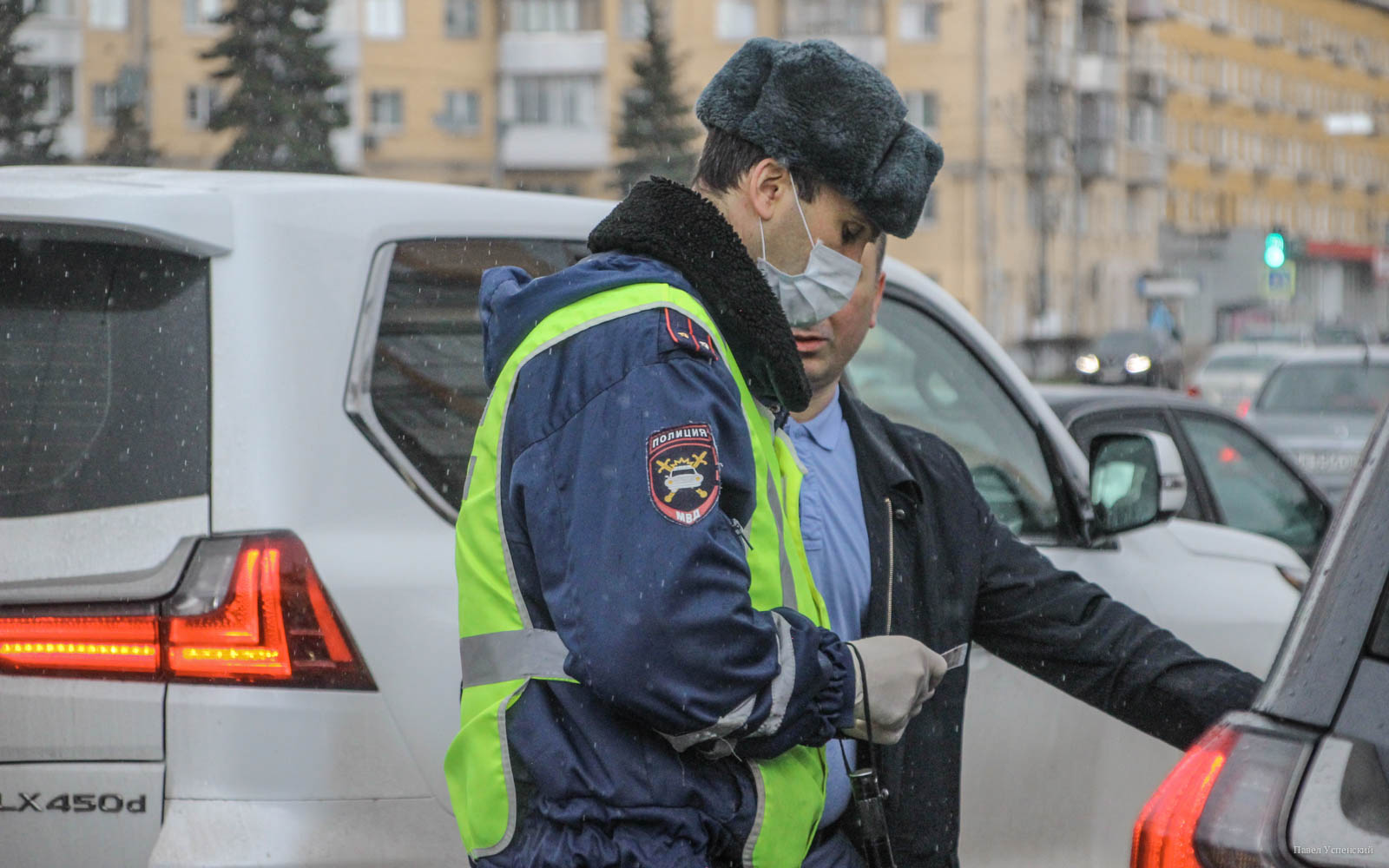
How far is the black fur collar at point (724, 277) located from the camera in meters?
2.27

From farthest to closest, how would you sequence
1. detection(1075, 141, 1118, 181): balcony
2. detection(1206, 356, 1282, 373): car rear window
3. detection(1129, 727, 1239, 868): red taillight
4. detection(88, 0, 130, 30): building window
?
detection(1075, 141, 1118, 181): balcony, detection(88, 0, 130, 30): building window, detection(1206, 356, 1282, 373): car rear window, detection(1129, 727, 1239, 868): red taillight

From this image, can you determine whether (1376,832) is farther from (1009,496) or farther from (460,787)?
(1009,496)

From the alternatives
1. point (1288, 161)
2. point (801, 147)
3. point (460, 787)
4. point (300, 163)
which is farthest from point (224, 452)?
point (1288, 161)

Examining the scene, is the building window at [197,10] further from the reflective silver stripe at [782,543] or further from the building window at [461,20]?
the reflective silver stripe at [782,543]

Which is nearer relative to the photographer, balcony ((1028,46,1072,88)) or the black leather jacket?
the black leather jacket

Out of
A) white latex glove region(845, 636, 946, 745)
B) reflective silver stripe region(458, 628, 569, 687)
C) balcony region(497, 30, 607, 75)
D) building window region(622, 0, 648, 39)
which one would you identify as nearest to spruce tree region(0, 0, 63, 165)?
reflective silver stripe region(458, 628, 569, 687)

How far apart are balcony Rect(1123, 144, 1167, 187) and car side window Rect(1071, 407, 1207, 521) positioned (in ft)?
217

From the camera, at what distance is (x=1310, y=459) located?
14.9 m

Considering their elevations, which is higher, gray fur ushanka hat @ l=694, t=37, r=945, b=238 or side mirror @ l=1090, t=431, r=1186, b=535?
gray fur ushanka hat @ l=694, t=37, r=945, b=238

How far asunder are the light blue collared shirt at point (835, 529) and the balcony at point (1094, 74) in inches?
2689

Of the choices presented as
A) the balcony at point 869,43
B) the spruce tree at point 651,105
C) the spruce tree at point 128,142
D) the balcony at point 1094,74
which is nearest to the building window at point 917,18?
the balcony at point 869,43

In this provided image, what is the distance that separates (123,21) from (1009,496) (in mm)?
54576

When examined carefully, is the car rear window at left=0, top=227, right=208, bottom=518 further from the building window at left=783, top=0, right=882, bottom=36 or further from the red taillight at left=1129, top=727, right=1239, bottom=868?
the building window at left=783, top=0, right=882, bottom=36

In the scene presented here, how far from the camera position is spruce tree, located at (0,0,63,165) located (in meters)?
15.3
